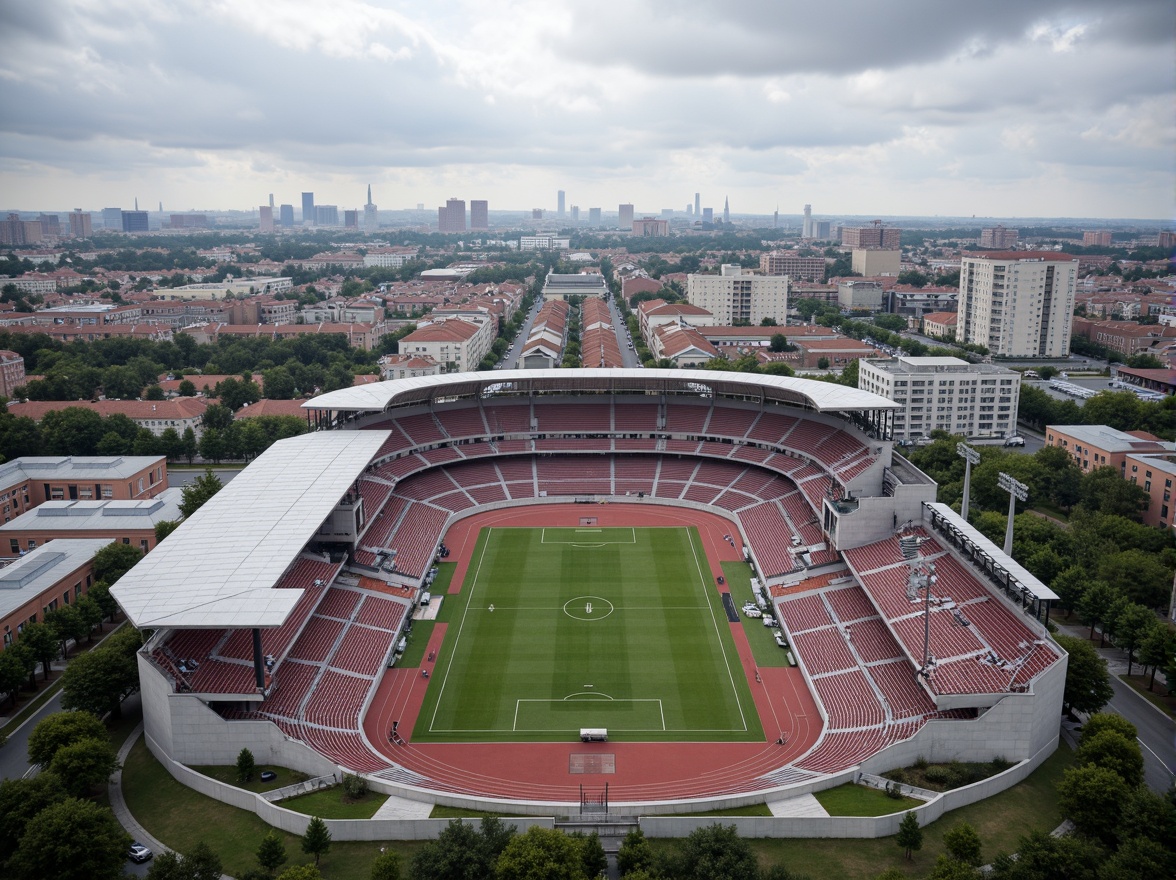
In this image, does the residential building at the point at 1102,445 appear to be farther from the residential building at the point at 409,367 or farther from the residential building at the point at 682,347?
the residential building at the point at 409,367

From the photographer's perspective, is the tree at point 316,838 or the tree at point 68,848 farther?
the tree at point 316,838

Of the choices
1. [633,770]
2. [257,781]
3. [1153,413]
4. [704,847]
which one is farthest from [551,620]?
[1153,413]

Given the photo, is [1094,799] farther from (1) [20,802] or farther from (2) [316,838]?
(1) [20,802]

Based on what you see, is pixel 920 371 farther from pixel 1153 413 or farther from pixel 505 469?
pixel 505 469

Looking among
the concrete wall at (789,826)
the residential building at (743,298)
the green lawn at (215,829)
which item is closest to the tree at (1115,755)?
the concrete wall at (789,826)

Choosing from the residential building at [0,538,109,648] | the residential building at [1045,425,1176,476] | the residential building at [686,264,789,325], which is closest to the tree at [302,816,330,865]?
the residential building at [0,538,109,648]
